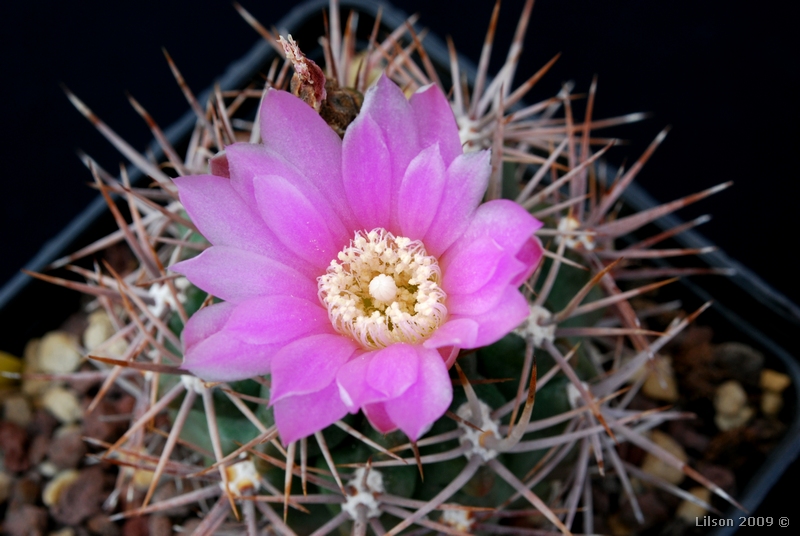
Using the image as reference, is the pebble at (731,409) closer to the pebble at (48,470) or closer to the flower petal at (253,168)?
the flower petal at (253,168)

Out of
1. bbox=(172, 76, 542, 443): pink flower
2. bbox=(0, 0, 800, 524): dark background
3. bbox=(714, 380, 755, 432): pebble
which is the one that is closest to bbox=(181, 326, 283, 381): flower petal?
bbox=(172, 76, 542, 443): pink flower

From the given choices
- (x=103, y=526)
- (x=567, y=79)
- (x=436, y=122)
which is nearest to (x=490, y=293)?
(x=436, y=122)

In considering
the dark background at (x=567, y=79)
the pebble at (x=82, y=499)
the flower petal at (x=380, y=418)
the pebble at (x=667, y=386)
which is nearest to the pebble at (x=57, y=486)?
the pebble at (x=82, y=499)

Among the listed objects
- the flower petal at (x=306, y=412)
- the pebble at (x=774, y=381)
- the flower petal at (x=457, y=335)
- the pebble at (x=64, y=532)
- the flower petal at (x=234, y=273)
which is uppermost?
the flower petal at (x=234, y=273)

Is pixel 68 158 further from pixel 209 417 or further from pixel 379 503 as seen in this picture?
pixel 379 503

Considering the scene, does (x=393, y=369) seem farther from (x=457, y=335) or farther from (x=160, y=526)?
(x=160, y=526)

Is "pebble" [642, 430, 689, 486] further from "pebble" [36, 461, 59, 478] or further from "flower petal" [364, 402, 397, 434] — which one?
"pebble" [36, 461, 59, 478]
